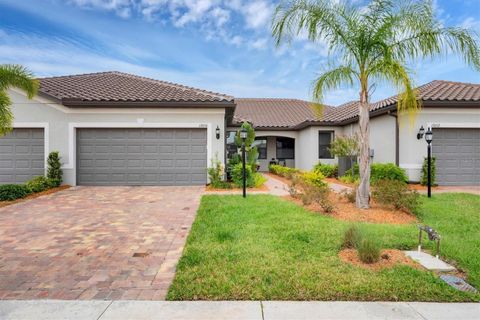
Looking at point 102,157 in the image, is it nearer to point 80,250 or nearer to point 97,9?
point 97,9

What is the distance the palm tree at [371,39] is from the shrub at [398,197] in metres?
0.41

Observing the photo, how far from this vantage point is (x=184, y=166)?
502 inches

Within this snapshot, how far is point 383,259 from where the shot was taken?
4.23 metres

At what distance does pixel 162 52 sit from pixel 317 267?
594 inches

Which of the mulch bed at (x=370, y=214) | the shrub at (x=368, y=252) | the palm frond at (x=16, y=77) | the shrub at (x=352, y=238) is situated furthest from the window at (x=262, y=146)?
the shrub at (x=368, y=252)

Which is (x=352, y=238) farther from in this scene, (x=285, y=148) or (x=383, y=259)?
(x=285, y=148)

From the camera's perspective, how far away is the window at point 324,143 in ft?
61.4

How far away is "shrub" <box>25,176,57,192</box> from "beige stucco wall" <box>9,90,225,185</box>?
2.95 feet

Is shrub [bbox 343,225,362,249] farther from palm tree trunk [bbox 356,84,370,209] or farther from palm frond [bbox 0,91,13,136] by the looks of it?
palm frond [bbox 0,91,13,136]

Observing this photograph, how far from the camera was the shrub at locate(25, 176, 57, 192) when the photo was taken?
1065 centimetres

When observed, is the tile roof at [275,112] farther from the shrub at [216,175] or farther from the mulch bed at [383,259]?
the mulch bed at [383,259]

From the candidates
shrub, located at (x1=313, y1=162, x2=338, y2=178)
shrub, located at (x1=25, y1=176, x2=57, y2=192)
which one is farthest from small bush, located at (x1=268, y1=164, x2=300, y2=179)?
shrub, located at (x1=25, y1=176, x2=57, y2=192)

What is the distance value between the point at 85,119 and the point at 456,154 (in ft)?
52.9

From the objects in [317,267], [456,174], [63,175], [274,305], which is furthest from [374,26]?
[63,175]
